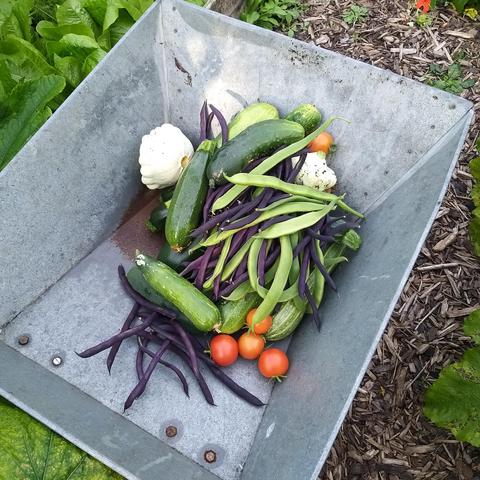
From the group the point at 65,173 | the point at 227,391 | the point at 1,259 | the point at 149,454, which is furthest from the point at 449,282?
the point at 1,259

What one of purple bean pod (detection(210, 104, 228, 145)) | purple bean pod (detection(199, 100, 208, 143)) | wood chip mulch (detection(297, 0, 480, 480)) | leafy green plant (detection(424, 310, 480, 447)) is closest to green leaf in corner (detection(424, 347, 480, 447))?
leafy green plant (detection(424, 310, 480, 447))

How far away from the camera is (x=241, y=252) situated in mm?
2006

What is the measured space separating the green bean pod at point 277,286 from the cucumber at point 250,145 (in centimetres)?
36

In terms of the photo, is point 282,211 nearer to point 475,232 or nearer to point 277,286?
point 277,286

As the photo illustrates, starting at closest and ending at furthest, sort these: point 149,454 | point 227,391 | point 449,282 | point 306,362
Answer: point 149,454, point 306,362, point 227,391, point 449,282

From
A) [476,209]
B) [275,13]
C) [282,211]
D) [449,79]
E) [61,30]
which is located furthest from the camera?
[275,13]

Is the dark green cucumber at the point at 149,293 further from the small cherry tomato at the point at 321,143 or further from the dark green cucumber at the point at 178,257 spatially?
the small cherry tomato at the point at 321,143

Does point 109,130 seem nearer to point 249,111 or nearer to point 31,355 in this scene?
point 249,111

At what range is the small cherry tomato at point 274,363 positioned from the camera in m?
1.95

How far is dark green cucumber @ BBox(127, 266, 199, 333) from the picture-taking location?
2.03 metres

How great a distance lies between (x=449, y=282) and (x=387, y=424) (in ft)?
2.43

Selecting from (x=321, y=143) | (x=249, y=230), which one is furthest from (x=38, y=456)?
(x=321, y=143)

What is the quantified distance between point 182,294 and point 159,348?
245 mm

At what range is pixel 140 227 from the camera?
2408mm
